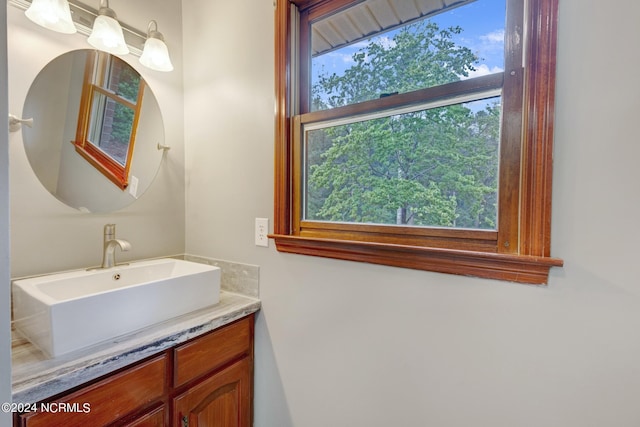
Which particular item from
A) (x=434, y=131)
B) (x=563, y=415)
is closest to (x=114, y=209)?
(x=434, y=131)

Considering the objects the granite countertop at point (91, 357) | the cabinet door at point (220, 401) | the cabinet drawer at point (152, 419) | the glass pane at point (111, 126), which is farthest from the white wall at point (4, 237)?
the glass pane at point (111, 126)

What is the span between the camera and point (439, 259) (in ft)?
2.81

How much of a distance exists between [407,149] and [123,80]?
1261 mm

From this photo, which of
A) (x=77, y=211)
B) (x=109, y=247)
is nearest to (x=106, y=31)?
(x=77, y=211)

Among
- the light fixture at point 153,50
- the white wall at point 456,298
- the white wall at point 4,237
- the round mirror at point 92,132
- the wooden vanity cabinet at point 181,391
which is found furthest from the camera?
the light fixture at point 153,50

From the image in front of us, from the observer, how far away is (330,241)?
1046 millimetres

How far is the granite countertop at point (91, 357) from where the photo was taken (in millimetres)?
678

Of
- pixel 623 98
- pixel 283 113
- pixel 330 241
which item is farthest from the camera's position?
pixel 283 113

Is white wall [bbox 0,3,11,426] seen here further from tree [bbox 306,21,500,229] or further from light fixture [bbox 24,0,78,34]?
tree [bbox 306,21,500,229]

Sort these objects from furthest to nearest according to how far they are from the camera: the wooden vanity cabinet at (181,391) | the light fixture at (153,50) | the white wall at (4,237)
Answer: the light fixture at (153,50)
the wooden vanity cabinet at (181,391)
the white wall at (4,237)

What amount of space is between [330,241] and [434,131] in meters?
0.50

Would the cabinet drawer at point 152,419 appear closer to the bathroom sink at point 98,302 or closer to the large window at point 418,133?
the bathroom sink at point 98,302

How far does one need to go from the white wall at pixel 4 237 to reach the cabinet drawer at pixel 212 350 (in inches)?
18.8

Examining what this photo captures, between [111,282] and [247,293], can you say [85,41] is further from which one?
[247,293]
